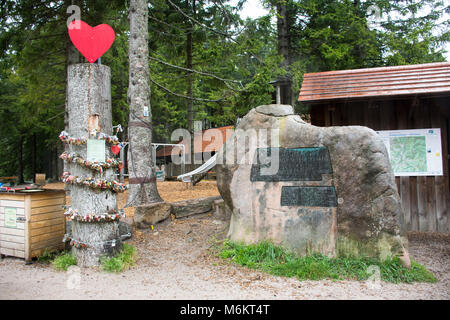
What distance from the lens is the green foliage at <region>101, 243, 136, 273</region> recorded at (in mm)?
4102

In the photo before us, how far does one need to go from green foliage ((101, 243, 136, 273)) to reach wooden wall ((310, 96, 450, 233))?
4157mm

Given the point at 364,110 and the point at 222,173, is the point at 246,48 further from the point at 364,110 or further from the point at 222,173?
the point at 222,173

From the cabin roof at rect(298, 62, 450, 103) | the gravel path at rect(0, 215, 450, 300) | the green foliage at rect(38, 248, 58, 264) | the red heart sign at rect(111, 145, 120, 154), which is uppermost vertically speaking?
the cabin roof at rect(298, 62, 450, 103)

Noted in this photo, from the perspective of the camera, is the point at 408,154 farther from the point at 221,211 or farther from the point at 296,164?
the point at 221,211

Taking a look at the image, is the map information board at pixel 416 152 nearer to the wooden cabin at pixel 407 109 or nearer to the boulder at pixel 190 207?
the wooden cabin at pixel 407 109

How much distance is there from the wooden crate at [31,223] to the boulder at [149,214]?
1.26 metres

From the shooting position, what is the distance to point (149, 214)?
5.91m

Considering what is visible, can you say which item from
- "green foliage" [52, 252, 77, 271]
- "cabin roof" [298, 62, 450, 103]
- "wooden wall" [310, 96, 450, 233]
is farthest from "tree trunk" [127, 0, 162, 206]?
"wooden wall" [310, 96, 450, 233]

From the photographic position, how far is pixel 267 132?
4848mm

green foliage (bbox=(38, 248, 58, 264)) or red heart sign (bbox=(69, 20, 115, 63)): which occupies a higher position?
red heart sign (bbox=(69, 20, 115, 63))

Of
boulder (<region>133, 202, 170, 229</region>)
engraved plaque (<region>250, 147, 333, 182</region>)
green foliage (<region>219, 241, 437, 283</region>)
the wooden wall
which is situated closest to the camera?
green foliage (<region>219, 241, 437, 283</region>)

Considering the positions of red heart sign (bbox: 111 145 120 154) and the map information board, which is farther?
the map information board

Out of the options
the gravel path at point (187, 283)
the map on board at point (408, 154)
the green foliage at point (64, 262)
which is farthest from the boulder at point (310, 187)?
the green foliage at point (64, 262)

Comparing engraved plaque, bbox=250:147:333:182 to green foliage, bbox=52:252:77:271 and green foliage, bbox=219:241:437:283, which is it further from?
green foliage, bbox=52:252:77:271
